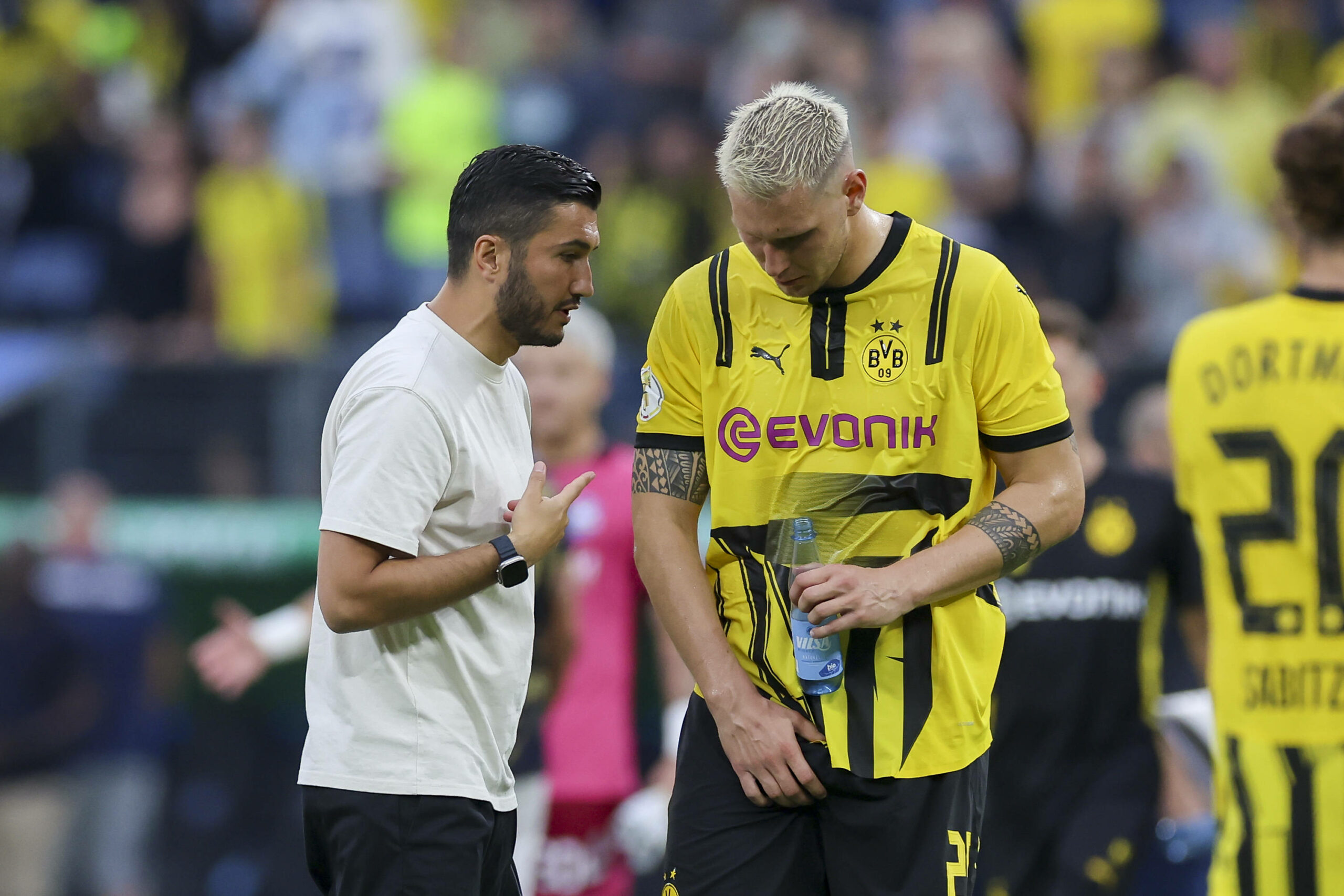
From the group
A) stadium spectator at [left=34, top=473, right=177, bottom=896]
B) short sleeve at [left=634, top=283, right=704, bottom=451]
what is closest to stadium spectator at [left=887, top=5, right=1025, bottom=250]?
stadium spectator at [left=34, top=473, right=177, bottom=896]

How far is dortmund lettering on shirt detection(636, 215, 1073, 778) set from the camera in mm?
3803

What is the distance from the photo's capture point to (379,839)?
3658 mm

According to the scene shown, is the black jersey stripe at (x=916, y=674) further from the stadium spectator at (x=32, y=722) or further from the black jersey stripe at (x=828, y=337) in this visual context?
the stadium spectator at (x=32, y=722)

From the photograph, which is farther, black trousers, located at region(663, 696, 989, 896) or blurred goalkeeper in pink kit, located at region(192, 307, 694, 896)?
blurred goalkeeper in pink kit, located at region(192, 307, 694, 896)

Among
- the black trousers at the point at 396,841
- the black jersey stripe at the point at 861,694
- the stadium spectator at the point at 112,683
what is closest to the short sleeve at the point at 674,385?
the black jersey stripe at the point at 861,694

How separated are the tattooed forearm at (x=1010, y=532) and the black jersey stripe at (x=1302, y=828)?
0.80 meters

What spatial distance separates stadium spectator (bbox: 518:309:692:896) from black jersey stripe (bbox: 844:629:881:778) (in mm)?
1880

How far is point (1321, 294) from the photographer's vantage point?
12.7 ft

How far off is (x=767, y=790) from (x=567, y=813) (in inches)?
83.1

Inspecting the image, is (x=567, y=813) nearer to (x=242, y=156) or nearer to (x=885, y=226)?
(x=885, y=226)

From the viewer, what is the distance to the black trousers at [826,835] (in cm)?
375

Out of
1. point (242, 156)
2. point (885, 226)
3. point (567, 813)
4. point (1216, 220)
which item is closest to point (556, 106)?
point (242, 156)

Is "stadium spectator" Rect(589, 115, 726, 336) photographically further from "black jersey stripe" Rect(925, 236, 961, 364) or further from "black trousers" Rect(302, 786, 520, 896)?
"black trousers" Rect(302, 786, 520, 896)

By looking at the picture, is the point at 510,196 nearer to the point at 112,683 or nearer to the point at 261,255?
the point at 112,683
